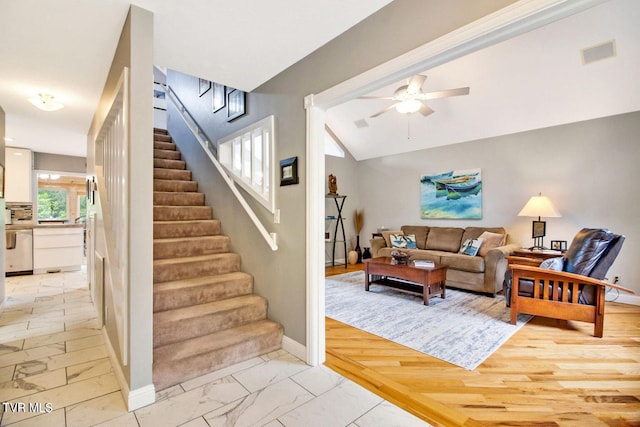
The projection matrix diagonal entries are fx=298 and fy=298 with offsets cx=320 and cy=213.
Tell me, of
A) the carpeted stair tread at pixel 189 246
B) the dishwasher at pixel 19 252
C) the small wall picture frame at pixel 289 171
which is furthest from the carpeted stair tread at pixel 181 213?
the dishwasher at pixel 19 252

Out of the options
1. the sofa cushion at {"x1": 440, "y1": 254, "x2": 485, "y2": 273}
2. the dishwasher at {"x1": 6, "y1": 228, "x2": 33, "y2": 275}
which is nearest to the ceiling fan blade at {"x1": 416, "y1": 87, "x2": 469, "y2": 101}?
the sofa cushion at {"x1": 440, "y1": 254, "x2": 485, "y2": 273}

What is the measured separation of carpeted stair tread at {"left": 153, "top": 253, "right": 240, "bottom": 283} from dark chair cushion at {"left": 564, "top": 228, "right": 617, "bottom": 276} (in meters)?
3.52

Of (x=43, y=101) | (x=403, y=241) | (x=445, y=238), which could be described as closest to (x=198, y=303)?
(x=43, y=101)

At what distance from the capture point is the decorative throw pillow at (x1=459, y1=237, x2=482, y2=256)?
15.2ft

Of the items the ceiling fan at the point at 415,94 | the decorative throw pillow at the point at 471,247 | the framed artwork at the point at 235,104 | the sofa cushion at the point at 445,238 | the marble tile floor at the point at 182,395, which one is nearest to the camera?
the marble tile floor at the point at 182,395

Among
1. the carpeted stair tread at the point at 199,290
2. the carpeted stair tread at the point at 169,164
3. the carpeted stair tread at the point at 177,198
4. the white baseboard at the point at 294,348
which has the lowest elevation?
the white baseboard at the point at 294,348

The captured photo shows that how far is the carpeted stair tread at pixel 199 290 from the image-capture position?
2.47 meters

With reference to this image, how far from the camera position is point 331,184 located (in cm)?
649

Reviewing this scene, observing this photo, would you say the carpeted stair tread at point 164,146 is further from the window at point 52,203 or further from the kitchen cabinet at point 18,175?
the window at point 52,203

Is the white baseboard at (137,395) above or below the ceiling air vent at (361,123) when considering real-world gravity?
below

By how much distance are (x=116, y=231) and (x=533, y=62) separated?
484 centimetres

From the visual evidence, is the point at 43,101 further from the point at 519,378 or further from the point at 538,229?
the point at 538,229

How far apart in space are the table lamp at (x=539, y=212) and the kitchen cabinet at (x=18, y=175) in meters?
8.75

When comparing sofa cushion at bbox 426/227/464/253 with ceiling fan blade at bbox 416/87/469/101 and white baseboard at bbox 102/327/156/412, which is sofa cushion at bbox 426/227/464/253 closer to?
ceiling fan blade at bbox 416/87/469/101
